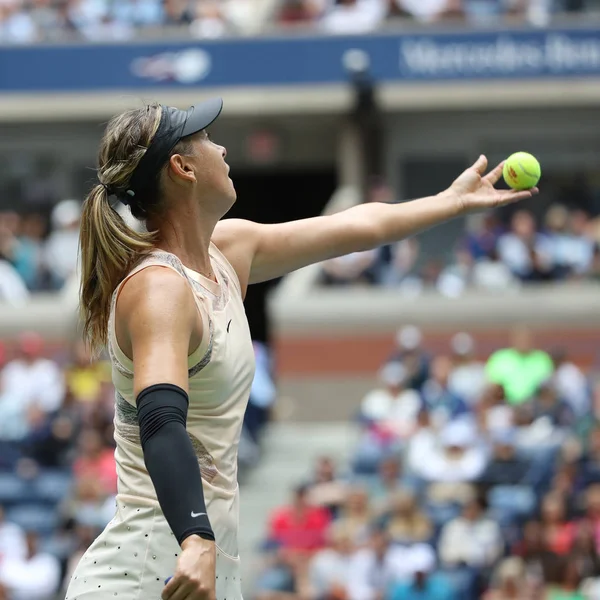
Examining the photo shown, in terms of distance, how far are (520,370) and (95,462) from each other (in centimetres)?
378

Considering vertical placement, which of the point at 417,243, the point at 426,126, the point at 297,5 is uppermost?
the point at 297,5

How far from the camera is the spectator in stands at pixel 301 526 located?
10234 mm

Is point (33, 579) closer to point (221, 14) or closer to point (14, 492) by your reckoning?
point (14, 492)

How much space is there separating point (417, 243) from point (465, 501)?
729cm

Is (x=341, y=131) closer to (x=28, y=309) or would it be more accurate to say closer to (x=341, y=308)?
(x=341, y=308)

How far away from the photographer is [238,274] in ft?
11.2

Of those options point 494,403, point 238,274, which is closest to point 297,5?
point 494,403

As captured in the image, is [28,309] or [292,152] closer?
[28,309]

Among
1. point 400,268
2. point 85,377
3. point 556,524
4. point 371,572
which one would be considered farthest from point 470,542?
point 400,268

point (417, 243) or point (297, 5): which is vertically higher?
point (297, 5)

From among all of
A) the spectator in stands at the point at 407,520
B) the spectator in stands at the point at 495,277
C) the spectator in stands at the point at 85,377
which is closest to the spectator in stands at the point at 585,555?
the spectator in stands at the point at 407,520

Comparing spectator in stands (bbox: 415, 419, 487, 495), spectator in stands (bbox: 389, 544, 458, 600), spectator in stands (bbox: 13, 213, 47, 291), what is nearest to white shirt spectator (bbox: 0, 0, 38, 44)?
spectator in stands (bbox: 13, 213, 47, 291)

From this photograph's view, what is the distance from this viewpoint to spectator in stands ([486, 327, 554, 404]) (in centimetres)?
1177

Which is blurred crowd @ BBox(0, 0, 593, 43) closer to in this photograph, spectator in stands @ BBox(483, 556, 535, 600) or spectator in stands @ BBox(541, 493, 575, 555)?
spectator in stands @ BBox(541, 493, 575, 555)
